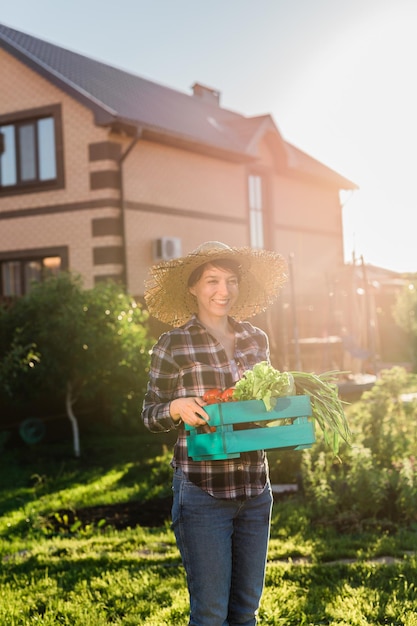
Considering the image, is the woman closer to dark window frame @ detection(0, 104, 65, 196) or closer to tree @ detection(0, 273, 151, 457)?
tree @ detection(0, 273, 151, 457)

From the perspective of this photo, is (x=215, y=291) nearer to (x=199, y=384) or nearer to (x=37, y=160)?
(x=199, y=384)

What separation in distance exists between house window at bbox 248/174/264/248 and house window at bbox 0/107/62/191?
577cm

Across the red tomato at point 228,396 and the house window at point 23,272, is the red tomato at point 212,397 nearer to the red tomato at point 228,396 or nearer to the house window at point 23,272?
the red tomato at point 228,396

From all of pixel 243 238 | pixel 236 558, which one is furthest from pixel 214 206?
pixel 236 558

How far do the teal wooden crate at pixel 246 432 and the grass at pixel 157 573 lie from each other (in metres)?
1.67

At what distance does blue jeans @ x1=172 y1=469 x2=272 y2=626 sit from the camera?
10.5ft

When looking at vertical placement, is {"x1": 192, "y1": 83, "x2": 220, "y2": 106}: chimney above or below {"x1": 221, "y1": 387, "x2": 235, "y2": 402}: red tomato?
above

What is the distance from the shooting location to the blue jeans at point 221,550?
3.19 meters

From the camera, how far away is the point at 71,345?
10891 mm

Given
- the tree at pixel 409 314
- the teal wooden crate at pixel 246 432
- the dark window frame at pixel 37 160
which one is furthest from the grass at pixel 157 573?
the tree at pixel 409 314

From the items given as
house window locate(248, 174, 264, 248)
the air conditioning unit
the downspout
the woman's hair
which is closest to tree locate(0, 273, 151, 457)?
the downspout

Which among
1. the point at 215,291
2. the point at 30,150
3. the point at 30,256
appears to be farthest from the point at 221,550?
the point at 30,150

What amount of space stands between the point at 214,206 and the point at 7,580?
13578 mm

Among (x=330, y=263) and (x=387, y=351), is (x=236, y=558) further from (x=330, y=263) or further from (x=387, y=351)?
(x=387, y=351)
